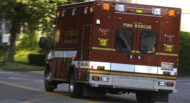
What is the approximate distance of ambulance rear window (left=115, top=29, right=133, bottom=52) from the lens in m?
12.4

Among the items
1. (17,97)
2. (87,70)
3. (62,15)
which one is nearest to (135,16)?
(87,70)

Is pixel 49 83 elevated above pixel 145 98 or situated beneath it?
elevated above

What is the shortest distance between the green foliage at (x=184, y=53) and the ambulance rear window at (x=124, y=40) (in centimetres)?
1603

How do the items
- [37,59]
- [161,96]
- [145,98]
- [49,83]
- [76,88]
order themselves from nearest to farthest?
[161,96] → [76,88] → [145,98] → [49,83] → [37,59]

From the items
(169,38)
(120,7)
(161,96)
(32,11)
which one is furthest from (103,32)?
(32,11)

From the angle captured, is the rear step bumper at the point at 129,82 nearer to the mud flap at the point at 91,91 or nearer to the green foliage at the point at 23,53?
the mud flap at the point at 91,91

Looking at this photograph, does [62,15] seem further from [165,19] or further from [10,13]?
[10,13]

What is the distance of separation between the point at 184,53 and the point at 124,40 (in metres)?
16.8

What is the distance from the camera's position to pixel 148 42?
1252cm

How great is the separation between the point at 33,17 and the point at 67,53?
15731 millimetres

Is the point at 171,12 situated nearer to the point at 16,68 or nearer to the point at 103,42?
the point at 103,42

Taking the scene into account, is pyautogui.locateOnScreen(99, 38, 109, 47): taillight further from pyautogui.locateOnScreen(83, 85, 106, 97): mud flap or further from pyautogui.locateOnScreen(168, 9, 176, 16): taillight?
pyautogui.locateOnScreen(168, 9, 176, 16): taillight

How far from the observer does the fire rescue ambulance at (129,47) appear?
481 inches

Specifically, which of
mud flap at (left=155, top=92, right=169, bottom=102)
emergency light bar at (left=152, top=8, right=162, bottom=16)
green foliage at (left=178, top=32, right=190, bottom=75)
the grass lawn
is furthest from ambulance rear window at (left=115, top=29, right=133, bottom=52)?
the grass lawn
